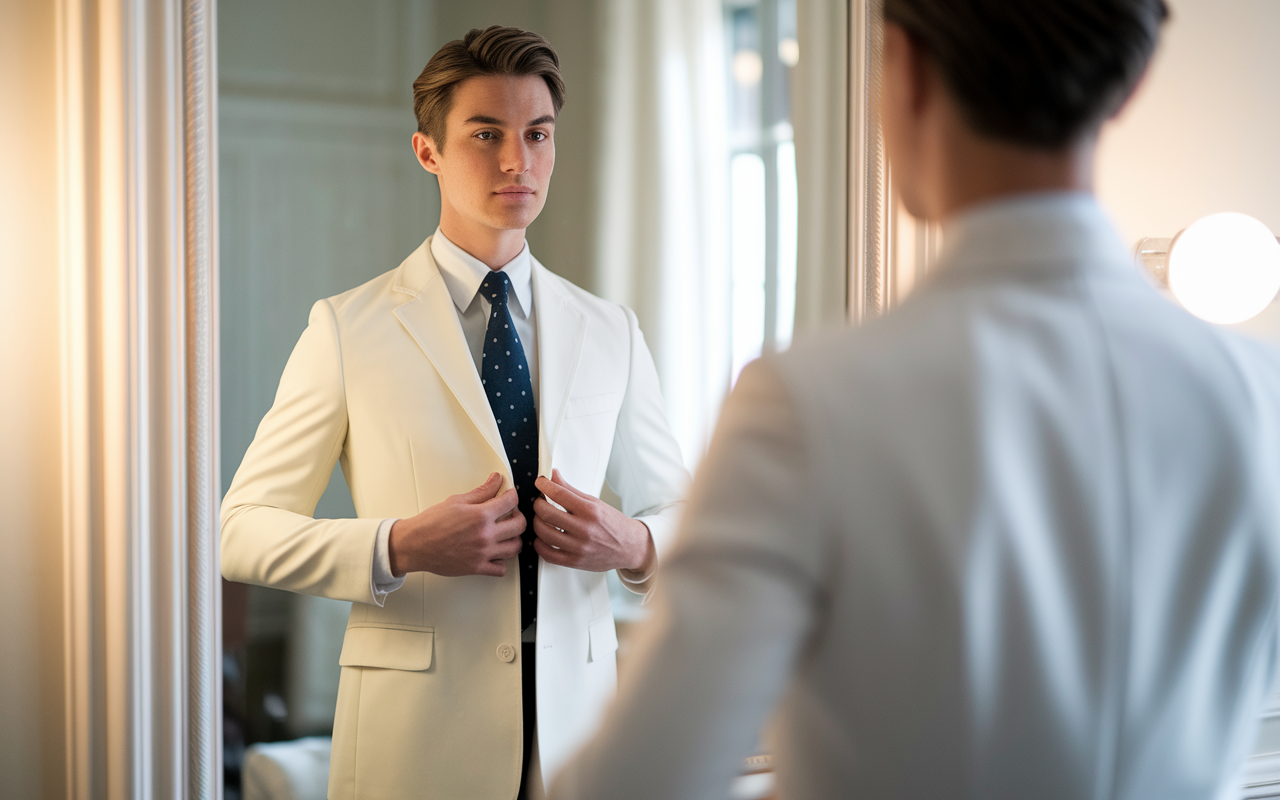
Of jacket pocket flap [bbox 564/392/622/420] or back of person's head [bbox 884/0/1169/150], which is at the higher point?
back of person's head [bbox 884/0/1169/150]

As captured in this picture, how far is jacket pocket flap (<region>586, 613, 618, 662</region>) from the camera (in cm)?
130

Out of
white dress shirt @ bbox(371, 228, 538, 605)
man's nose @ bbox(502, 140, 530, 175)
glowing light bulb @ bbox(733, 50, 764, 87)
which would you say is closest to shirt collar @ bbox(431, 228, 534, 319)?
white dress shirt @ bbox(371, 228, 538, 605)

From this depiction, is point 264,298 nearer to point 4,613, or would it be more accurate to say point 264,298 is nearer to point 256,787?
point 4,613

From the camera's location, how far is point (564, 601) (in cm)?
127

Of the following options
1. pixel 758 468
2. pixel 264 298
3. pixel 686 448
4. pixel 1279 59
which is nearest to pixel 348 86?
pixel 264 298

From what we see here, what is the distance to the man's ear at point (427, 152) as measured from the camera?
4.20 ft

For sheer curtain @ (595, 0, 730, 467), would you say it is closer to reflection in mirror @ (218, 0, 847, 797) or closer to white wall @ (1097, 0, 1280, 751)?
reflection in mirror @ (218, 0, 847, 797)

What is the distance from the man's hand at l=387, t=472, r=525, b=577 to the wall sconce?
1.26 m

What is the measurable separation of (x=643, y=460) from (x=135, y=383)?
692 mm

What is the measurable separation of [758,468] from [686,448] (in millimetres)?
1098

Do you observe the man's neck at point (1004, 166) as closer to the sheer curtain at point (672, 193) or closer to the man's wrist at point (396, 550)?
the man's wrist at point (396, 550)

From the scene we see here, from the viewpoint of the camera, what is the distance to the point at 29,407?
3.73ft

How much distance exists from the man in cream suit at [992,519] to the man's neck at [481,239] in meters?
0.88

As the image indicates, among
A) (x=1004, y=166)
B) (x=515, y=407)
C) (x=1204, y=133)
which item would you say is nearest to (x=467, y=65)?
(x=515, y=407)
